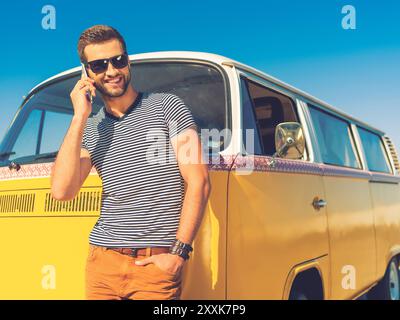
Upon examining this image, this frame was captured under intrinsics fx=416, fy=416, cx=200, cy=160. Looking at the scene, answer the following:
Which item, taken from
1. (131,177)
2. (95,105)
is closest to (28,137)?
(95,105)

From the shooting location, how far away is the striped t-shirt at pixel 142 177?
2053 mm

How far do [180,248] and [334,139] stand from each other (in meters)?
3.04

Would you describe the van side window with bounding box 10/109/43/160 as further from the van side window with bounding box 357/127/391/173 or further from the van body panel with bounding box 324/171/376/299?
the van side window with bounding box 357/127/391/173

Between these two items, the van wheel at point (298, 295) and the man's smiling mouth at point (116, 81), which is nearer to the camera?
the man's smiling mouth at point (116, 81)

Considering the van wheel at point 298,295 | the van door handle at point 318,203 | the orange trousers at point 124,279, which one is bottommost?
the van wheel at point 298,295

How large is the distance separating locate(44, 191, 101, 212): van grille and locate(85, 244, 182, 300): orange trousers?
262 mm

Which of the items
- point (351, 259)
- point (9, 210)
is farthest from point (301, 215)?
point (9, 210)

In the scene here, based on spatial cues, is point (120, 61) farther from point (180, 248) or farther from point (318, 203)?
point (318, 203)

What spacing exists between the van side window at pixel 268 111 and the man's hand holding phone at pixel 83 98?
3.70ft

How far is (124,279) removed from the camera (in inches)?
80.1

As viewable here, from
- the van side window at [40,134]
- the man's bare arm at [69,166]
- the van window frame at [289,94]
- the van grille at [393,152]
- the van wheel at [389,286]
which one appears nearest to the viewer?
the man's bare arm at [69,166]

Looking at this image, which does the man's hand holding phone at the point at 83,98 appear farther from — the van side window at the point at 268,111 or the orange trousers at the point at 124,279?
the van side window at the point at 268,111

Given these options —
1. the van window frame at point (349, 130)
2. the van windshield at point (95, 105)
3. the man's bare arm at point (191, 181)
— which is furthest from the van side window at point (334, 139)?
the man's bare arm at point (191, 181)
